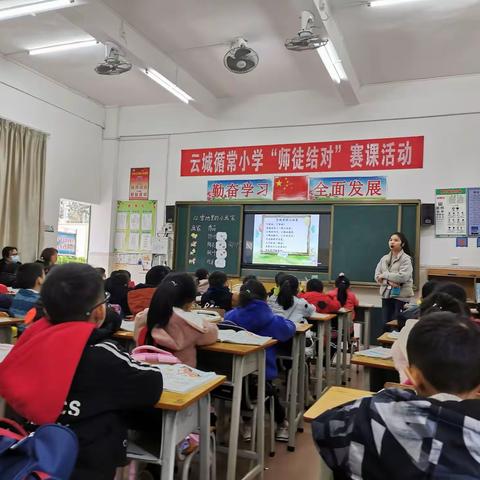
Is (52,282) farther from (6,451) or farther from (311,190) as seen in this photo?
(311,190)

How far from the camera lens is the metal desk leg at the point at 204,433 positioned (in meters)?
1.66

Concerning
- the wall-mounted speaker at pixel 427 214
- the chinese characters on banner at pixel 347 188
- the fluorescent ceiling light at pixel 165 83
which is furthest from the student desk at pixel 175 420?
the chinese characters on banner at pixel 347 188

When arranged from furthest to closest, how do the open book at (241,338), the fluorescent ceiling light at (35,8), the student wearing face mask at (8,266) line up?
the student wearing face mask at (8,266)
the fluorescent ceiling light at (35,8)
the open book at (241,338)

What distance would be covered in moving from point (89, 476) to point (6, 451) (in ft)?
1.56

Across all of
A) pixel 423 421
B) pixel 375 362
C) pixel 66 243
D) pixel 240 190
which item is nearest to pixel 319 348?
pixel 375 362

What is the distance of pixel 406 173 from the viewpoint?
246 inches

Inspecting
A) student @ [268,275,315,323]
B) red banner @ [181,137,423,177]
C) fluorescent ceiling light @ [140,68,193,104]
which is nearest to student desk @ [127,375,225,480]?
student @ [268,275,315,323]

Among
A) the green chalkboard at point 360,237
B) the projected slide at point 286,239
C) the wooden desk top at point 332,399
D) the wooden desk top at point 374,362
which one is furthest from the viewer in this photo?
the projected slide at point 286,239

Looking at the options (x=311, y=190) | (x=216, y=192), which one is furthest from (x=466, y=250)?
(x=216, y=192)

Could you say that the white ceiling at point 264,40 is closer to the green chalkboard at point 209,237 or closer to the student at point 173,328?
the green chalkboard at point 209,237

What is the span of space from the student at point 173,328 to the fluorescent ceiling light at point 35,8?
3.27 meters

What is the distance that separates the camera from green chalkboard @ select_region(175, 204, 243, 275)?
698cm

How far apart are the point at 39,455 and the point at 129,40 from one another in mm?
5083

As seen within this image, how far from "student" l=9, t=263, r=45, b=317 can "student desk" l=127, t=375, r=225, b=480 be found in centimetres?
180
